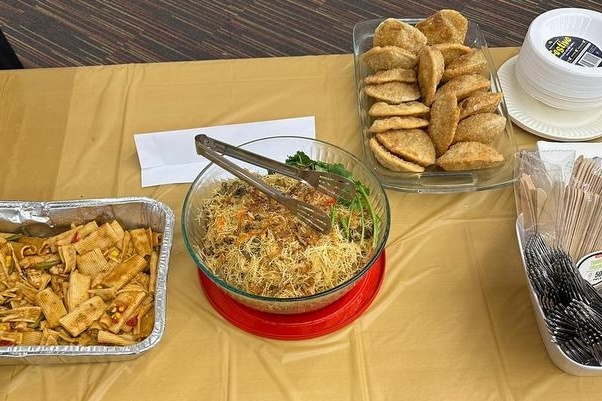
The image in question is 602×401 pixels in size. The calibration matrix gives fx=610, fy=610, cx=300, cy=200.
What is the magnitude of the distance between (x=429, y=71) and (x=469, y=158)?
18 cm

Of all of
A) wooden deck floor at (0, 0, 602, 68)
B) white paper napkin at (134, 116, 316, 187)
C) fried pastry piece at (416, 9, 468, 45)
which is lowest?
wooden deck floor at (0, 0, 602, 68)

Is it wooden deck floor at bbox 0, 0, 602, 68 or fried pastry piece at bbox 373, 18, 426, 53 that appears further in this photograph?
wooden deck floor at bbox 0, 0, 602, 68

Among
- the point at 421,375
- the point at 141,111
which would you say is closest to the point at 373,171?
the point at 421,375

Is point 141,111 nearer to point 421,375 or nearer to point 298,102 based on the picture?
point 298,102

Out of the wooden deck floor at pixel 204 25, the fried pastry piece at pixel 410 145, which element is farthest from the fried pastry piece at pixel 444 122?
the wooden deck floor at pixel 204 25

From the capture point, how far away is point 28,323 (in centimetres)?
85

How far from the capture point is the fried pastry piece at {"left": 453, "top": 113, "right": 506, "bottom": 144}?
1036 mm

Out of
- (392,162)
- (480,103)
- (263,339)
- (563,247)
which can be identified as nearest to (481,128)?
(480,103)

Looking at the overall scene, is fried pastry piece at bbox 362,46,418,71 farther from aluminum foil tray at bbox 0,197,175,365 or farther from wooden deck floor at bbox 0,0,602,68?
wooden deck floor at bbox 0,0,602,68

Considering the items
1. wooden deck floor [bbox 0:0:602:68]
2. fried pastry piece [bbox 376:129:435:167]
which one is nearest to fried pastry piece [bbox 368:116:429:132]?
fried pastry piece [bbox 376:129:435:167]

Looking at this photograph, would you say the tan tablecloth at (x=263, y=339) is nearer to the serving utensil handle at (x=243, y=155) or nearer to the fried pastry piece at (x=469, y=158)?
the fried pastry piece at (x=469, y=158)

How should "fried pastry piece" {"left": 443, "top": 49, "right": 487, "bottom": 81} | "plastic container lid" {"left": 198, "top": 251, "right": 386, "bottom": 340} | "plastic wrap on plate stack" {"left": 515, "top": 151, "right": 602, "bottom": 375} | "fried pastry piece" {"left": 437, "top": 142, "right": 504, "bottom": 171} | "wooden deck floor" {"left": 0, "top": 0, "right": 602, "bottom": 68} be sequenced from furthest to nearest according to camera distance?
1. "wooden deck floor" {"left": 0, "top": 0, "right": 602, "bottom": 68}
2. "fried pastry piece" {"left": 443, "top": 49, "right": 487, "bottom": 81}
3. "fried pastry piece" {"left": 437, "top": 142, "right": 504, "bottom": 171}
4. "plastic container lid" {"left": 198, "top": 251, "right": 386, "bottom": 340}
5. "plastic wrap on plate stack" {"left": 515, "top": 151, "right": 602, "bottom": 375}

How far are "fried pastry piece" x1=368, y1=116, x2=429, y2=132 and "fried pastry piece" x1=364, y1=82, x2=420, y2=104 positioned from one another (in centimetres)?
5

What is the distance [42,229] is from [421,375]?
61cm
